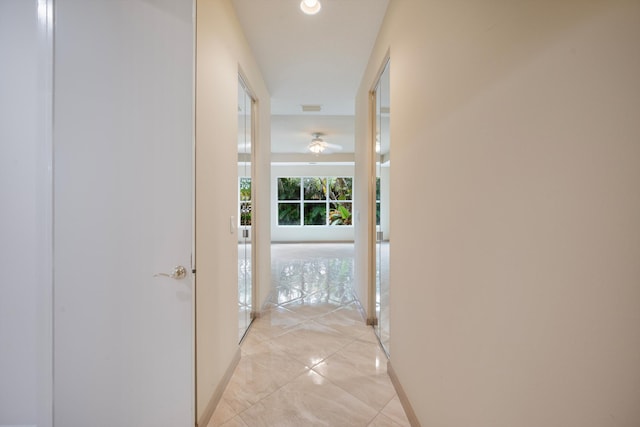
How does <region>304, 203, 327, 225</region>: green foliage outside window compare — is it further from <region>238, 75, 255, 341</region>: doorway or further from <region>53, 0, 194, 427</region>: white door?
<region>53, 0, 194, 427</region>: white door

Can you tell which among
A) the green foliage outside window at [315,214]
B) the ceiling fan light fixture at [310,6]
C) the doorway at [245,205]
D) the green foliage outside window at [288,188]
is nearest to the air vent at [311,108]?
the doorway at [245,205]

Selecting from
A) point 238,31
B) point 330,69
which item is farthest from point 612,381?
point 330,69

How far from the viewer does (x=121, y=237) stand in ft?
4.59

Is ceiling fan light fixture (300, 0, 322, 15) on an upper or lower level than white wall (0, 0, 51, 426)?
upper

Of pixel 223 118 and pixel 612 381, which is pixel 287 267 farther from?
pixel 612 381

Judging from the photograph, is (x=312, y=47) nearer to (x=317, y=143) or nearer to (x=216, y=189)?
(x=216, y=189)

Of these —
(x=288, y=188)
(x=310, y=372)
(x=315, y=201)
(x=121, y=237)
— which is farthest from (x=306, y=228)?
(x=121, y=237)

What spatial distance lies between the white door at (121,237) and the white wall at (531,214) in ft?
4.11

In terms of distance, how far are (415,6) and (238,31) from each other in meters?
1.49

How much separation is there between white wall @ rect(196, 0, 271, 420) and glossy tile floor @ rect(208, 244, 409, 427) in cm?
24

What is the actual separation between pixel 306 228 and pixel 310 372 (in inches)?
297

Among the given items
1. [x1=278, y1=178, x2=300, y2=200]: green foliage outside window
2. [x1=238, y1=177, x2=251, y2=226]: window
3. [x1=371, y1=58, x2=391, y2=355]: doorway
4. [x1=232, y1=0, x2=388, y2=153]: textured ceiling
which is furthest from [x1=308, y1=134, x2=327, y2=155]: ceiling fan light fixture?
[x1=238, y1=177, x2=251, y2=226]: window

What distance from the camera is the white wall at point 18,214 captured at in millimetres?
1438

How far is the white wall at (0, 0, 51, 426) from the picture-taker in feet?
4.72
